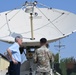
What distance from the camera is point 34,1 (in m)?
19.0

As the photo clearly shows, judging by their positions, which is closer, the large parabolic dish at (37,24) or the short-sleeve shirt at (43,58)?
the short-sleeve shirt at (43,58)

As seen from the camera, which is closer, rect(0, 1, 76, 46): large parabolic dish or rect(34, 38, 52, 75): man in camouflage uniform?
rect(34, 38, 52, 75): man in camouflage uniform

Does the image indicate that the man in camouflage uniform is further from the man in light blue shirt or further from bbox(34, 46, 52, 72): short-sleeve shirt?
the man in light blue shirt

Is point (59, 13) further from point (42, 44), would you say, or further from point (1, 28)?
point (42, 44)

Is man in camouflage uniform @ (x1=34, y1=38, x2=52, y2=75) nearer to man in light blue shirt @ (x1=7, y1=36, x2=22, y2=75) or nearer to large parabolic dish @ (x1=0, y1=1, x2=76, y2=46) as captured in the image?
man in light blue shirt @ (x1=7, y1=36, x2=22, y2=75)

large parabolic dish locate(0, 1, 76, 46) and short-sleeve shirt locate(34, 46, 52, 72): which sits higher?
large parabolic dish locate(0, 1, 76, 46)

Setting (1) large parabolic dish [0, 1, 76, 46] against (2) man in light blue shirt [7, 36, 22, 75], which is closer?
(2) man in light blue shirt [7, 36, 22, 75]

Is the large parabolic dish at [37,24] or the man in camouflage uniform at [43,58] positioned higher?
the large parabolic dish at [37,24]

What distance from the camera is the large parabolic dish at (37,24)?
18109 mm

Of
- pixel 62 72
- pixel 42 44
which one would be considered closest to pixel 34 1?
pixel 62 72

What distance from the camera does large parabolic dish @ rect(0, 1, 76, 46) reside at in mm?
18109

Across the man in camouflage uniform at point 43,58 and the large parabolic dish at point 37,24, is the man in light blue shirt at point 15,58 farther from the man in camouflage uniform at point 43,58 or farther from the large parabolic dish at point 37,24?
the large parabolic dish at point 37,24

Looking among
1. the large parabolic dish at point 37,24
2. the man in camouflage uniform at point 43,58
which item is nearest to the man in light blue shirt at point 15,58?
the man in camouflage uniform at point 43,58

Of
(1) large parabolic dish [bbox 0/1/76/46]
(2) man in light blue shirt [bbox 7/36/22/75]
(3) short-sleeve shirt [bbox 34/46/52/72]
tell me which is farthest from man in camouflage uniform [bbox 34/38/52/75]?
(1) large parabolic dish [bbox 0/1/76/46]
